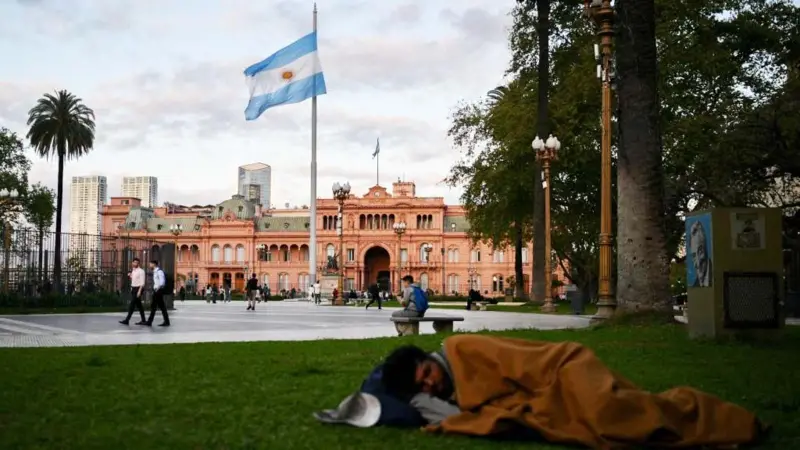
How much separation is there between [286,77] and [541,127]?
46.9ft

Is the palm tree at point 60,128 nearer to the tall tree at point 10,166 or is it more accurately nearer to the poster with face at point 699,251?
the tall tree at point 10,166

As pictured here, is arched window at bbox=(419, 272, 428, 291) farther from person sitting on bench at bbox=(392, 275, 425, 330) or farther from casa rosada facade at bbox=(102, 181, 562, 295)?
person sitting on bench at bbox=(392, 275, 425, 330)

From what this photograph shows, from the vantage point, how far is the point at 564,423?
4520 mm

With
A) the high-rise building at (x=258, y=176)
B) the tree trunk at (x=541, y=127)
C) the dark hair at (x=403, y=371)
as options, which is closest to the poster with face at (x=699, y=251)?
the dark hair at (x=403, y=371)

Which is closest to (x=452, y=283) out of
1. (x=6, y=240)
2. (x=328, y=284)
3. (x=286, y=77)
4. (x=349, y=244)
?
(x=349, y=244)

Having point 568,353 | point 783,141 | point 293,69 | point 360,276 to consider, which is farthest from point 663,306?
point 360,276

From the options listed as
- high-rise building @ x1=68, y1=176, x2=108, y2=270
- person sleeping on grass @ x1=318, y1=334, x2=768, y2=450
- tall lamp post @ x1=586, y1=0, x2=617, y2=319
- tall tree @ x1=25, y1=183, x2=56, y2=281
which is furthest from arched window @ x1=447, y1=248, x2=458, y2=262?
high-rise building @ x1=68, y1=176, x2=108, y2=270

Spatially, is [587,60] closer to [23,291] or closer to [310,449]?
[23,291]

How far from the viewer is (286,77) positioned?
3822cm

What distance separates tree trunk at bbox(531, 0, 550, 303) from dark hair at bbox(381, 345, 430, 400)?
865 inches

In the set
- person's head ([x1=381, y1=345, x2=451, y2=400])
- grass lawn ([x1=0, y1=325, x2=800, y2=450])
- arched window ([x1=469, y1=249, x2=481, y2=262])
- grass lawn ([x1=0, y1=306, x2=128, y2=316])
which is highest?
arched window ([x1=469, y1=249, x2=481, y2=262])

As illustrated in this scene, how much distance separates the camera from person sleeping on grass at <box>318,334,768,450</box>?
4.35 m

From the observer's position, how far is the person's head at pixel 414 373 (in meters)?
4.95

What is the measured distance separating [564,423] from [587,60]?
85.3ft
